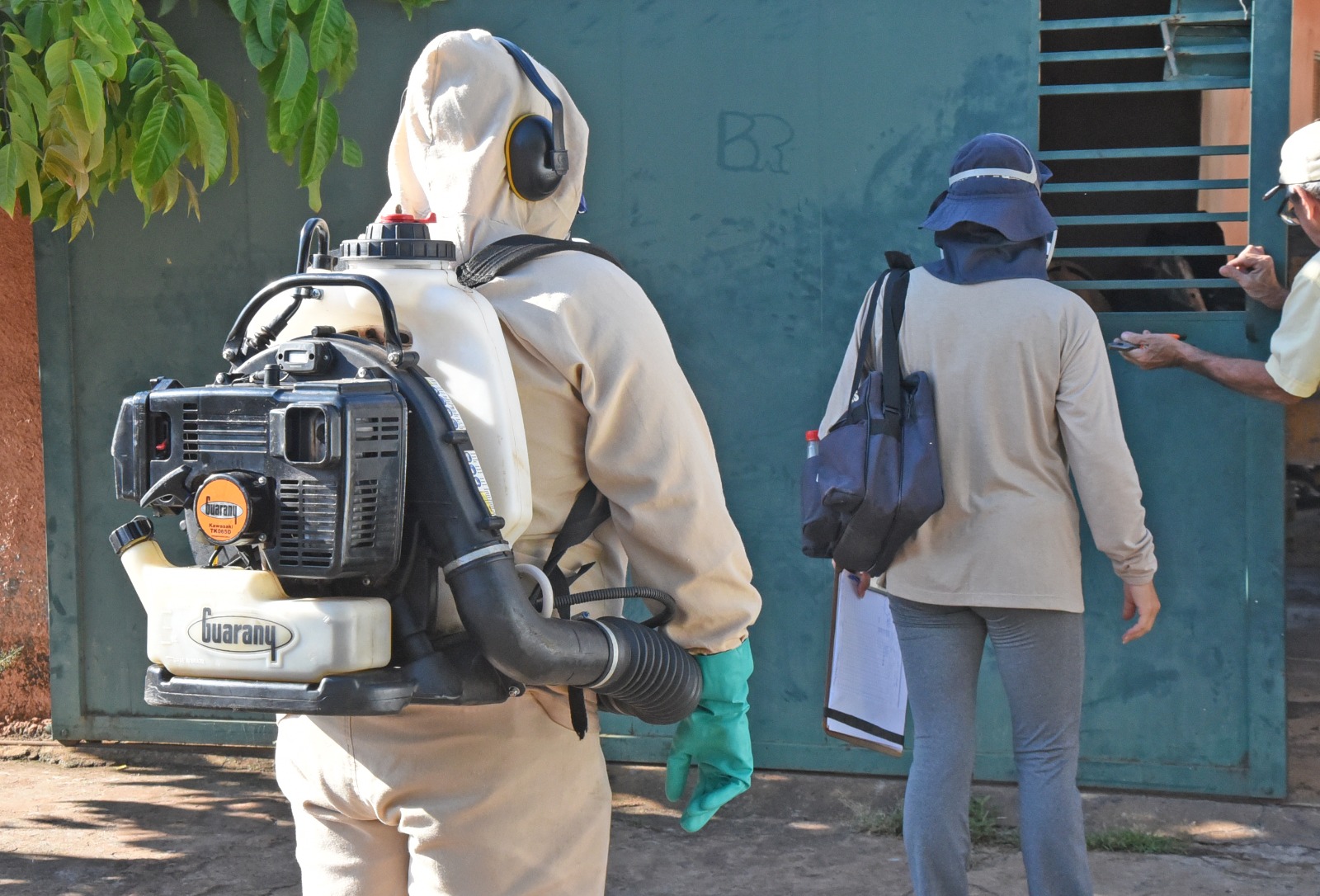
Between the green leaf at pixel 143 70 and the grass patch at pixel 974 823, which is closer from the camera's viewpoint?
Answer: the green leaf at pixel 143 70

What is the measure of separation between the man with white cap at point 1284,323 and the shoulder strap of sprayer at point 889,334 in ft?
3.32

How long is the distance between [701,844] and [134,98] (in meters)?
2.77

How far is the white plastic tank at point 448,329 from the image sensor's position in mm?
1724

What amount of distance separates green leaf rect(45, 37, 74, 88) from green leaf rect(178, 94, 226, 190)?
34cm

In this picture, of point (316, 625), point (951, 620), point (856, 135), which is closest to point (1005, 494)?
point (951, 620)

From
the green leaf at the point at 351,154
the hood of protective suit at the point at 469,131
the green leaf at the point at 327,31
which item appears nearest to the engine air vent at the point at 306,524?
the hood of protective suit at the point at 469,131

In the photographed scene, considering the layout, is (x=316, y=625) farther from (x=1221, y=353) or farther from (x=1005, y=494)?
(x=1221, y=353)

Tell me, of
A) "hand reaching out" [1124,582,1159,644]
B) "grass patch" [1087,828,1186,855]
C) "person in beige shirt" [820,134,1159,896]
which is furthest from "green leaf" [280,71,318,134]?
"grass patch" [1087,828,1186,855]

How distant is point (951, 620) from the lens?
3.20 meters

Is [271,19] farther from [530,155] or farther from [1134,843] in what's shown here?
[1134,843]

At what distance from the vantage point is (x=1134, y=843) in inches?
161

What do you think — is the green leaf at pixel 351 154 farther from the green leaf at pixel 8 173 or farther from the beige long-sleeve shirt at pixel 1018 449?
the beige long-sleeve shirt at pixel 1018 449

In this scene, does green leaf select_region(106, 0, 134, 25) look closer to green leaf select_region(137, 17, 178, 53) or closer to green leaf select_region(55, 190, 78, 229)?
green leaf select_region(137, 17, 178, 53)

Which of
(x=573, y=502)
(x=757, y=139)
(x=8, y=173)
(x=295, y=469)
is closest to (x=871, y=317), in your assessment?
(x=757, y=139)
